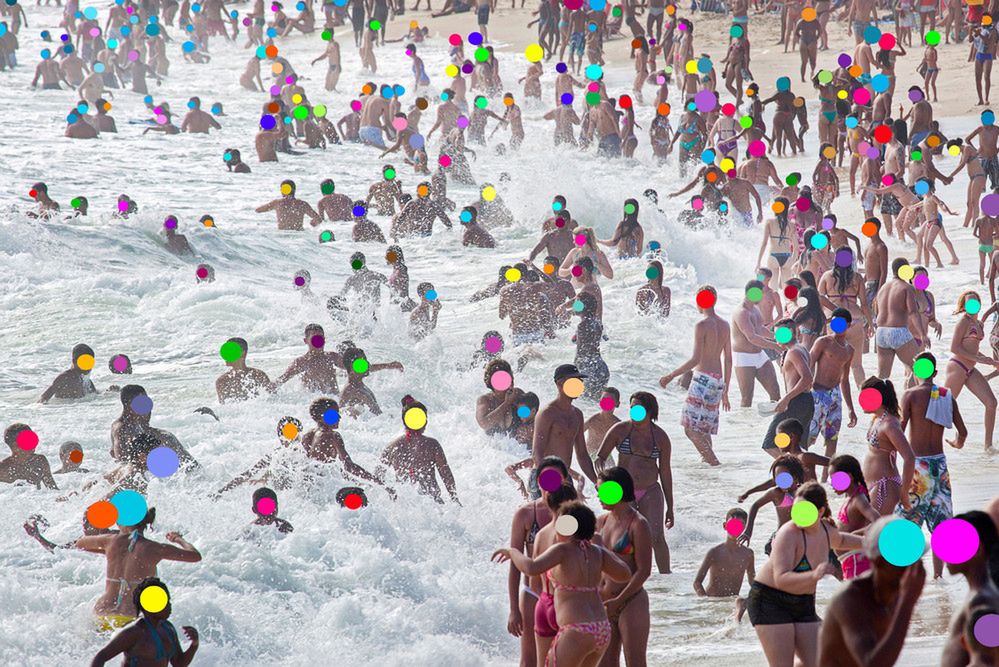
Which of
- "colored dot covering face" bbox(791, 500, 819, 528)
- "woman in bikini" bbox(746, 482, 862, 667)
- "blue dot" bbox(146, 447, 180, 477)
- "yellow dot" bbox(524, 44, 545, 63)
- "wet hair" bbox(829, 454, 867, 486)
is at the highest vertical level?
"yellow dot" bbox(524, 44, 545, 63)

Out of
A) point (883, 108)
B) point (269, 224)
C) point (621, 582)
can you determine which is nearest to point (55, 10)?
point (269, 224)

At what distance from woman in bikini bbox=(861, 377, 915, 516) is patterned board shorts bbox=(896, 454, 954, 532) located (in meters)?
0.22

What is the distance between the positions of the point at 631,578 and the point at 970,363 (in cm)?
425

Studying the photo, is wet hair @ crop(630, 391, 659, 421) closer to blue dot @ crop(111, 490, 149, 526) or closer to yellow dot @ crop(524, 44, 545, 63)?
blue dot @ crop(111, 490, 149, 526)

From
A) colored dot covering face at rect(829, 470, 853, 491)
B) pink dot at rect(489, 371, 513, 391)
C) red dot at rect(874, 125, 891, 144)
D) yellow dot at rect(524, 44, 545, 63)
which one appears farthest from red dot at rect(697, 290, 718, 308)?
yellow dot at rect(524, 44, 545, 63)

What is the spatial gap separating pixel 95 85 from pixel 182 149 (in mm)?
3056

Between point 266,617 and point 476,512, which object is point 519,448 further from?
point 266,617

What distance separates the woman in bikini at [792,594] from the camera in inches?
188

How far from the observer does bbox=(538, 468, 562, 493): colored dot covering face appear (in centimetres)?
507

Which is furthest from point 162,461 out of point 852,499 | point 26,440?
point 852,499

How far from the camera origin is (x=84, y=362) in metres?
10.4

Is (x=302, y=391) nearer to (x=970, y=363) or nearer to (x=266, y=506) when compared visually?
(x=266, y=506)

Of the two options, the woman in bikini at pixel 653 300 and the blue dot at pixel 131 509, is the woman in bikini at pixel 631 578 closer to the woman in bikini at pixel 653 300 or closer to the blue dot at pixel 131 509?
the blue dot at pixel 131 509

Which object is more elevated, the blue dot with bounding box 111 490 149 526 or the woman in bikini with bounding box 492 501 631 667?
the woman in bikini with bounding box 492 501 631 667
